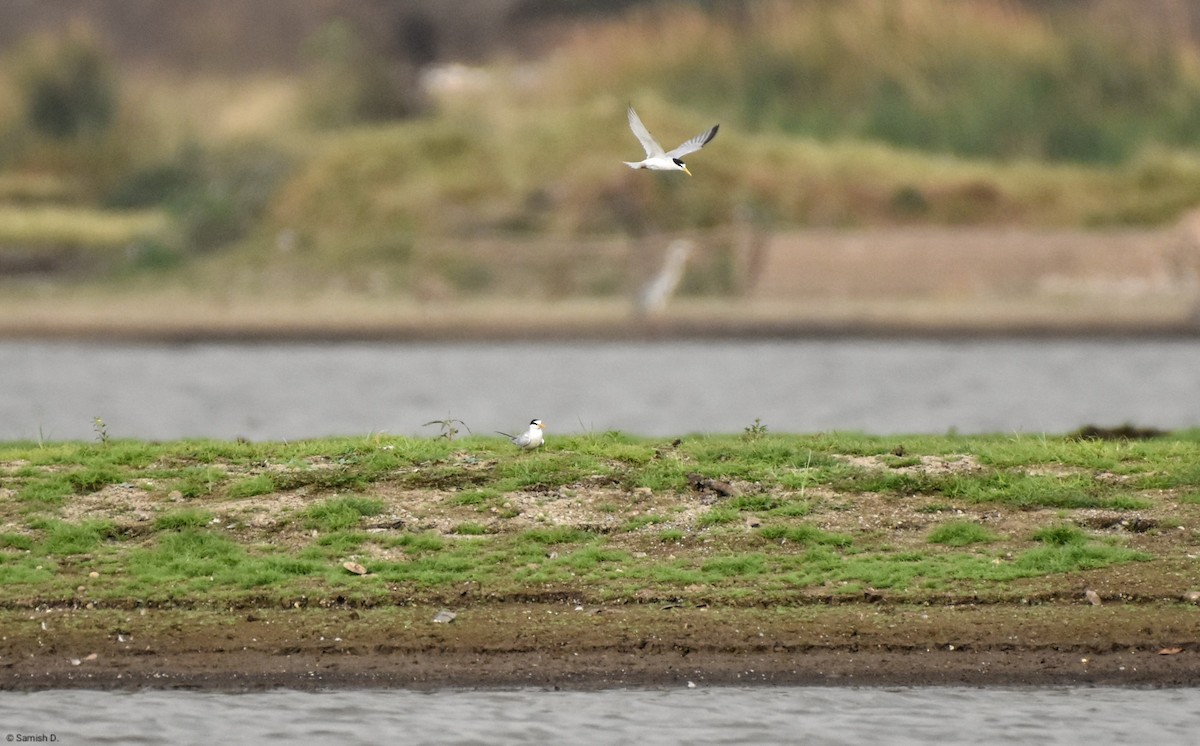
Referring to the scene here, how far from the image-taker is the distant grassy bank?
1363 centimetres

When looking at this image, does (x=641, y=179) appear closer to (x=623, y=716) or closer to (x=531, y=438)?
(x=531, y=438)

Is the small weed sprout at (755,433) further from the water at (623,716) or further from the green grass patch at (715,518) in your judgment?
the water at (623,716)

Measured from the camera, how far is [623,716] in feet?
39.6

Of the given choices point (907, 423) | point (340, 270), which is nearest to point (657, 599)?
point (907, 423)

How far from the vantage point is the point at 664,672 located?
12805mm

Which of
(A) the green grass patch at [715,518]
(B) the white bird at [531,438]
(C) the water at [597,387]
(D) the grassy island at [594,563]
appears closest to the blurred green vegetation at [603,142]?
(C) the water at [597,387]

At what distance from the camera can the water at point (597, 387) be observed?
28391 millimetres

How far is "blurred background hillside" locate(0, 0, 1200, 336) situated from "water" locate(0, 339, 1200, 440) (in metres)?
3.65

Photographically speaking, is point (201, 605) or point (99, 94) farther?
point (99, 94)

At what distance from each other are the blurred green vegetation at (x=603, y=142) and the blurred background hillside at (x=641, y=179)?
0.34 feet

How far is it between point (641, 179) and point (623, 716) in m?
44.6

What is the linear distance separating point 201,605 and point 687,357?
31079 millimetres

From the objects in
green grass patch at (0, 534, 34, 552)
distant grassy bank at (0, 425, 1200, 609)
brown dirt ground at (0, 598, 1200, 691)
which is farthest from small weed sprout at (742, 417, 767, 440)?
green grass patch at (0, 534, 34, 552)

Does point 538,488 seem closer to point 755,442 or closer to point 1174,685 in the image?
point 755,442
